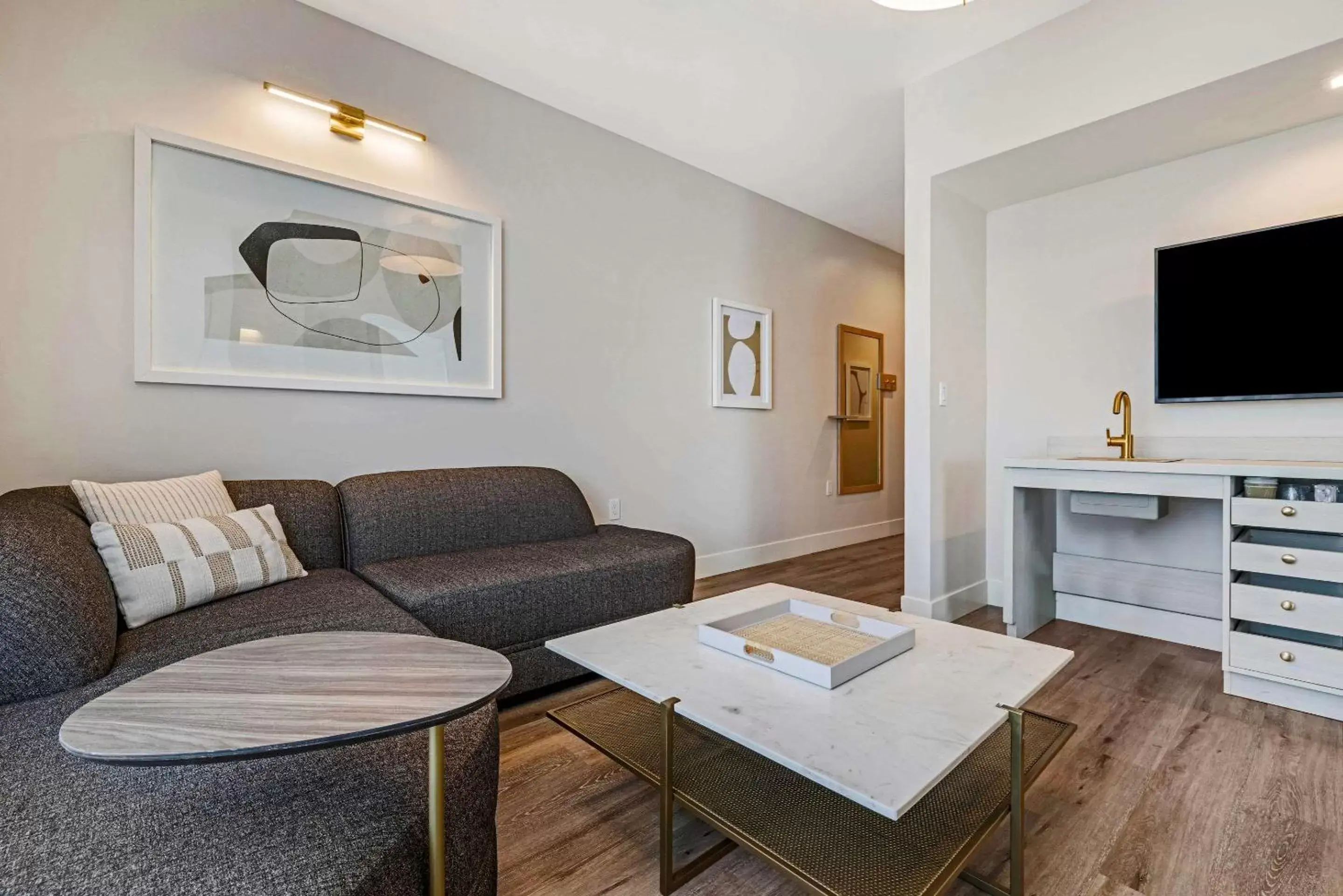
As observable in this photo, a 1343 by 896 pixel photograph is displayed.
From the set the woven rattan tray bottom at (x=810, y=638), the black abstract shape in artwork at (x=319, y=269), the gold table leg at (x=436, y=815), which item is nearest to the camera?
the gold table leg at (x=436, y=815)

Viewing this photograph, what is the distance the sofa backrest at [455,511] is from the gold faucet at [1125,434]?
7.85 ft

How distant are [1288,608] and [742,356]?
2753 millimetres

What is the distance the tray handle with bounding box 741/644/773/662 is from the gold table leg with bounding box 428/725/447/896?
0.69 metres

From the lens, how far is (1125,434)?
2.73 meters

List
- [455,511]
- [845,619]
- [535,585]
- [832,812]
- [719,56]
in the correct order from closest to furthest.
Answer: [832,812] → [845,619] → [535,585] → [455,511] → [719,56]

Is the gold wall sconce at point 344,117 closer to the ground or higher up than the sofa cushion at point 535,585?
higher up

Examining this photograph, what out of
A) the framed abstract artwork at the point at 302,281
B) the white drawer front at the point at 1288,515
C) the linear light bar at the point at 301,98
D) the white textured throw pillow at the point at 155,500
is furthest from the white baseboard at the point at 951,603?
the linear light bar at the point at 301,98

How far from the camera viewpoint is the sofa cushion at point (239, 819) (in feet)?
2.23

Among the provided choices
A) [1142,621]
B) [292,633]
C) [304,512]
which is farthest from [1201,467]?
[304,512]

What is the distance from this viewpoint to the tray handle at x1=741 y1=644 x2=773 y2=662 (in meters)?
1.27

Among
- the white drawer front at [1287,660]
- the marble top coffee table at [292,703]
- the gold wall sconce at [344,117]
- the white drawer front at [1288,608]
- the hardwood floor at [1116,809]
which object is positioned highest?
the gold wall sconce at [344,117]

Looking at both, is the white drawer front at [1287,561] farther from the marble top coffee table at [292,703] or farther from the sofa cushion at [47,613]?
the sofa cushion at [47,613]

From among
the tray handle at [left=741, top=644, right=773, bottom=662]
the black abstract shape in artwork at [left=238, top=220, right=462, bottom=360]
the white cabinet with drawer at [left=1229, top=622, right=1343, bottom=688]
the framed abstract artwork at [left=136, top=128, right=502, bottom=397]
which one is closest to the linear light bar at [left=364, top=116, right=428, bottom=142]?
the framed abstract artwork at [left=136, top=128, right=502, bottom=397]

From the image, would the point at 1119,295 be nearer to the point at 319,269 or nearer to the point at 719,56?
the point at 719,56
